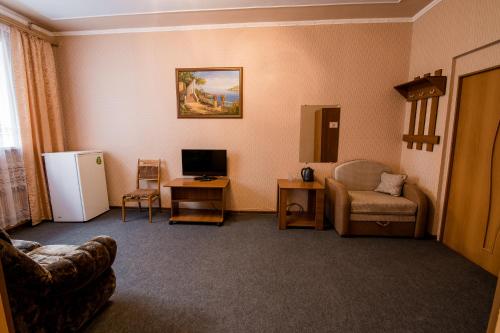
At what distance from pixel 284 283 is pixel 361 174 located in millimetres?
2081

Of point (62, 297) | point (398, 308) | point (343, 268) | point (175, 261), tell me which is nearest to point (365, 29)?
point (343, 268)

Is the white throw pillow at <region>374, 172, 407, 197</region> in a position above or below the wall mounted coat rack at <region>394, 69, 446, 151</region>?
below

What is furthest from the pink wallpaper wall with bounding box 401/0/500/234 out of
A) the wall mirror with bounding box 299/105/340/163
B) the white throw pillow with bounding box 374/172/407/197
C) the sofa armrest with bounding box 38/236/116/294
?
the sofa armrest with bounding box 38/236/116/294

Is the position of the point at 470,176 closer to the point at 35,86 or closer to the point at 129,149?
the point at 129,149

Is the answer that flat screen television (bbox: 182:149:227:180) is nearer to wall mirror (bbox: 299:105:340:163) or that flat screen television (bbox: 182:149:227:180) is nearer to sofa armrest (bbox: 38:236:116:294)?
wall mirror (bbox: 299:105:340:163)

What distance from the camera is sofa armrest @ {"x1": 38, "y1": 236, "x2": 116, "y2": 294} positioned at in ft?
4.20

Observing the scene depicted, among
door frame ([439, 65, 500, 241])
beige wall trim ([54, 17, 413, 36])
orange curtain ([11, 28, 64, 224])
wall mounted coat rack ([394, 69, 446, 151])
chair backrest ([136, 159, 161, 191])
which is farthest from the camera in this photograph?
chair backrest ([136, 159, 161, 191])

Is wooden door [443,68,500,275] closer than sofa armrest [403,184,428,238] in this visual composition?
Yes

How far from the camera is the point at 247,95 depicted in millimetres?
3389

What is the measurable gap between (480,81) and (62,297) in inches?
153

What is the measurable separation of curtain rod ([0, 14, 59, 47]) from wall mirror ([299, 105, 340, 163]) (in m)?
3.88

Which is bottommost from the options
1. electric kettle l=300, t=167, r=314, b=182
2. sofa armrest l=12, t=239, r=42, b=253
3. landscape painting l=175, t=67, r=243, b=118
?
sofa armrest l=12, t=239, r=42, b=253

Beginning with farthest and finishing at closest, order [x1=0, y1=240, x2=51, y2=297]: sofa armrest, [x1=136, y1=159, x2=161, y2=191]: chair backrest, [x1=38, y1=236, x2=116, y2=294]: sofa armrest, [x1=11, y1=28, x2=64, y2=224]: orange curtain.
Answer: [x1=136, y1=159, x2=161, y2=191]: chair backrest < [x1=11, y1=28, x2=64, y2=224]: orange curtain < [x1=38, y1=236, x2=116, y2=294]: sofa armrest < [x1=0, y1=240, x2=51, y2=297]: sofa armrest

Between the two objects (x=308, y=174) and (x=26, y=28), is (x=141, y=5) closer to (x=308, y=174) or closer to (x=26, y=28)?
(x=26, y=28)
